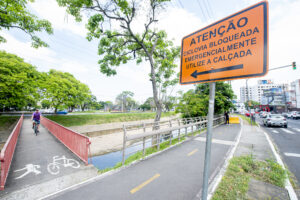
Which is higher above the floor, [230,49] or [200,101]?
[230,49]

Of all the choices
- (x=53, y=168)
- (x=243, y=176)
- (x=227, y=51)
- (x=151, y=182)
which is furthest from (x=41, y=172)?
(x=243, y=176)

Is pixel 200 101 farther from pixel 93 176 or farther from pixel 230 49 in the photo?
pixel 230 49

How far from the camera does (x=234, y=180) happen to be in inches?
Answer: 137

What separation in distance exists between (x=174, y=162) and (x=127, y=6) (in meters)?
8.13

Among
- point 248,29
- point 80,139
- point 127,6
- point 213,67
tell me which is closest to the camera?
point 248,29

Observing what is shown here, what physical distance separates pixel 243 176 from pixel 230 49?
13.5 feet

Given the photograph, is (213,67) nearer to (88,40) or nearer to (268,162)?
(268,162)

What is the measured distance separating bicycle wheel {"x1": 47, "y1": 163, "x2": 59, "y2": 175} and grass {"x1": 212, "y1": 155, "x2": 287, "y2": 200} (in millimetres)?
4844

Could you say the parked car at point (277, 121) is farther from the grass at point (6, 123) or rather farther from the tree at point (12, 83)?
the grass at point (6, 123)

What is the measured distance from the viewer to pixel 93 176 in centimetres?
384

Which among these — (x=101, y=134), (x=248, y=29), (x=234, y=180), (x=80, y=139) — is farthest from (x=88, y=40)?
(x=101, y=134)

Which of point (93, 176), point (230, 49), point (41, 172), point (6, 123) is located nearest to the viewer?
point (230, 49)

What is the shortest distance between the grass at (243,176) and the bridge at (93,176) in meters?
0.44

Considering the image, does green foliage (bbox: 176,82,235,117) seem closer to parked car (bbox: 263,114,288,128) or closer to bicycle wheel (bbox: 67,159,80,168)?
parked car (bbox: 263,114,288,128)
